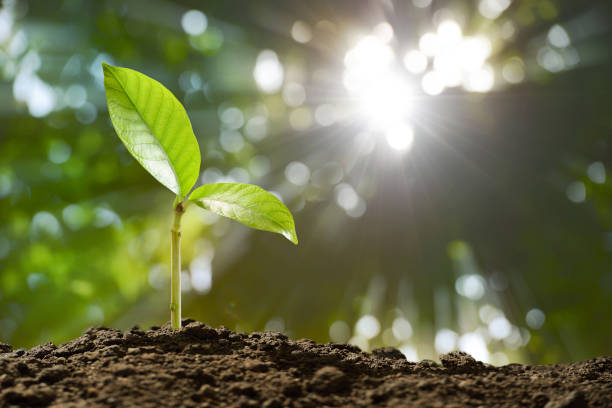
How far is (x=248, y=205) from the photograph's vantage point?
88 cm

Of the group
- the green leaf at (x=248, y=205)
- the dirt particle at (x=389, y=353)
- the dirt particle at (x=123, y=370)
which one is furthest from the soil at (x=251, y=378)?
the green leaf at (x=248, y=205)

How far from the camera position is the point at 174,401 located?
Answer: 629mm

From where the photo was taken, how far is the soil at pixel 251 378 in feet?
2.12

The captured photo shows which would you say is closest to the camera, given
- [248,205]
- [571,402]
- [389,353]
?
[571,402]

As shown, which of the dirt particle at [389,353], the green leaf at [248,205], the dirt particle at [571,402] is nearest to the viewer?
the dirt particle at [571,402]

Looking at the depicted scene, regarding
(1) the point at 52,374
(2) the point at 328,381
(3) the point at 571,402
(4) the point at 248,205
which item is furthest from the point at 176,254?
(3) the point at 571,402

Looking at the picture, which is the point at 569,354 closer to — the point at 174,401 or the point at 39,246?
the point at 174,401

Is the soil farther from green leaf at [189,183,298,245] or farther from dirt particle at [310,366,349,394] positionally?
green leaf at [189,183,298,245]

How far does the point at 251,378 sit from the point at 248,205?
0.33 metres

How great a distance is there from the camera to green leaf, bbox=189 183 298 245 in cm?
87

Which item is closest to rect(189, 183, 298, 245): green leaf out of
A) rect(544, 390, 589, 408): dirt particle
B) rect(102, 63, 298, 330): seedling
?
rect(102, 63, 298, 330): seedling

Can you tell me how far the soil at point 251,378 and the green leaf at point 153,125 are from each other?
331 millimetres

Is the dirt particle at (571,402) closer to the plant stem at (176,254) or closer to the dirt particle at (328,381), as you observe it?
the dirt particle at (328,381)

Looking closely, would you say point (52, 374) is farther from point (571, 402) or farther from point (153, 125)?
point (571, 402)
